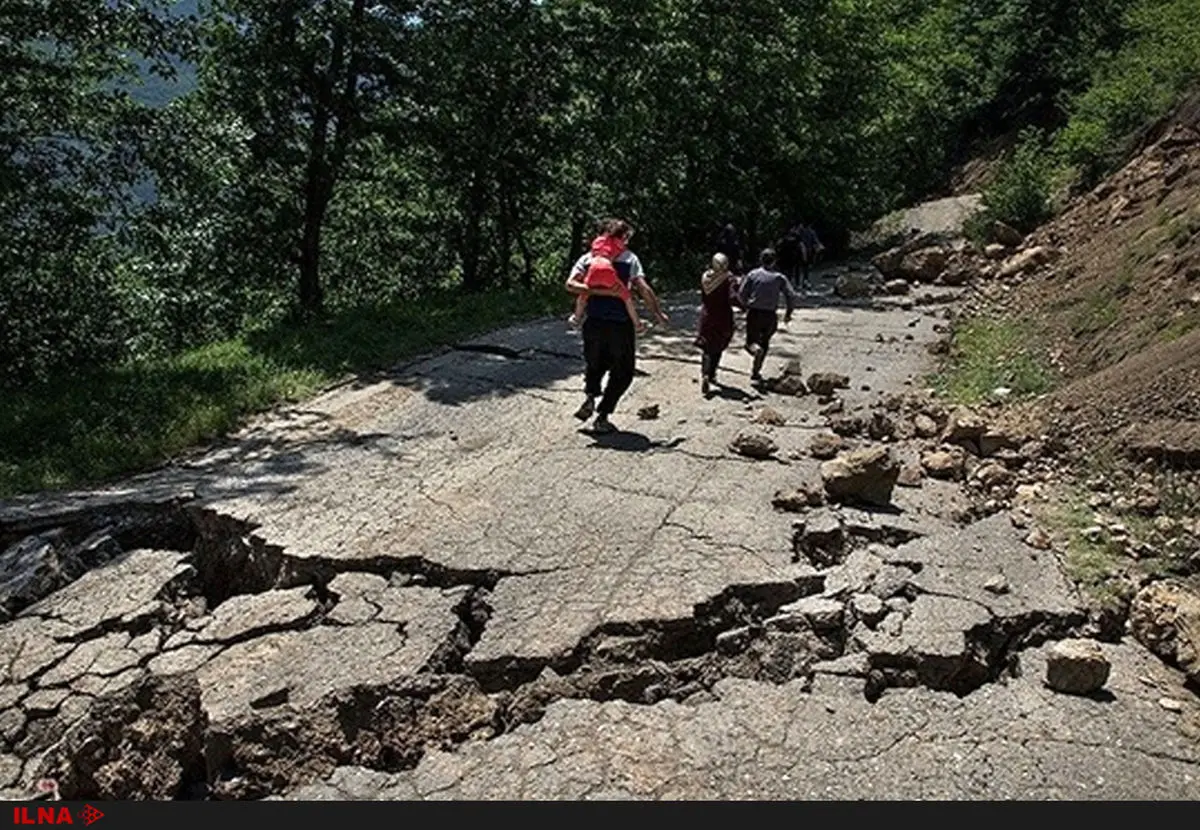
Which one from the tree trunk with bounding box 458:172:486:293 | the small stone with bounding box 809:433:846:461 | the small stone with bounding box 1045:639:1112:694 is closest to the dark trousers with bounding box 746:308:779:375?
the small stone with bounding box 809:433:846:461

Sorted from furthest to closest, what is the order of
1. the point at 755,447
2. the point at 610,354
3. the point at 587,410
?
the point at 587,410
the point at 610,354
the point at 755,447

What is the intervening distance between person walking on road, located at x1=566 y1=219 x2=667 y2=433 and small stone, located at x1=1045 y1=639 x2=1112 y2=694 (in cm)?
402

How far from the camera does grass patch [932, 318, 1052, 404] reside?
8.78m

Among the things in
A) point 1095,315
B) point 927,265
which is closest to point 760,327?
point 1095,315

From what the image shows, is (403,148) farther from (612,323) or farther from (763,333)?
(612,323)

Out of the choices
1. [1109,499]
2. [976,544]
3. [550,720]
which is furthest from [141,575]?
[1109,499]

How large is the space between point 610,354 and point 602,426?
577 millimetres

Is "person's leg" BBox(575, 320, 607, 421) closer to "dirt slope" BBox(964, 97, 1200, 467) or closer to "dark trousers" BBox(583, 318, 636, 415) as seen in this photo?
"dark trousers" BBox(583, 318, 636, 415)

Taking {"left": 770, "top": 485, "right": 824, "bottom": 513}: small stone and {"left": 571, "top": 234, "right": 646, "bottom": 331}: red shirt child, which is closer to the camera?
{"left": 770, "top": 485, "right": 824, "bottom": 513}: small stone

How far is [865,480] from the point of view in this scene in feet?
18.5

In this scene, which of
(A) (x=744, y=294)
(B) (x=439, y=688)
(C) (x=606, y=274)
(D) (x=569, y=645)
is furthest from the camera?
(A) (x=744, y=294)

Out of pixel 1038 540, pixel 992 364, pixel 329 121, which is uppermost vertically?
pixel 329 121

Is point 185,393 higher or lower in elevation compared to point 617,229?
lower

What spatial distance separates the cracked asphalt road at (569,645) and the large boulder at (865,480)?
0.70ft
